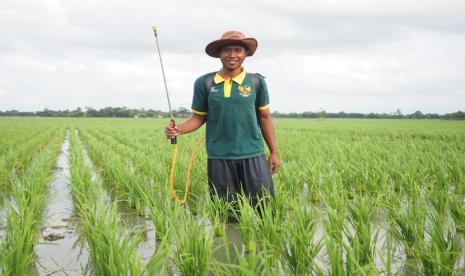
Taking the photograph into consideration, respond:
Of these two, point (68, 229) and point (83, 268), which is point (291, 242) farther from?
point (68, 229)

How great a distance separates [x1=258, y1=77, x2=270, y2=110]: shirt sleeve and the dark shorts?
1.32 ft

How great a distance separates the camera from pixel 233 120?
2.75 meters

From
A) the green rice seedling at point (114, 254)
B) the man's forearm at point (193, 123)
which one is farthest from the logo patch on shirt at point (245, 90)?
the green rice seedling at point (114, 254)

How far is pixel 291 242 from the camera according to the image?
6.68 ft

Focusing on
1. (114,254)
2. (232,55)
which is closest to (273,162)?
(232,55)

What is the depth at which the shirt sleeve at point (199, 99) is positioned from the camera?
2.88 meters

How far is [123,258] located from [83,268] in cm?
68

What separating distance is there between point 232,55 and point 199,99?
0.45 meters

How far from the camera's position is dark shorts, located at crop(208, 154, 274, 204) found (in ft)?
9.37

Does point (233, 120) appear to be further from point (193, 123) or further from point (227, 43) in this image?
point (227, 43)

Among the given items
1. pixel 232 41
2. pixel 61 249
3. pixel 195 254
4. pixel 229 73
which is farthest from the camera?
pixel 229 73

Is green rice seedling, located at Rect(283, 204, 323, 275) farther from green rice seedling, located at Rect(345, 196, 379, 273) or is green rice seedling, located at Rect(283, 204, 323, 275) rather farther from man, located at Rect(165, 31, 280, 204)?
man, located at Rect(165, 31, 280, 204)

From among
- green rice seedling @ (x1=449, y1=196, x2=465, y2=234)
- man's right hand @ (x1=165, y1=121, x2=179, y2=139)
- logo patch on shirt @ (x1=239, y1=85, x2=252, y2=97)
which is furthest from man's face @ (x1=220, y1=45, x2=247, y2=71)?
green rice seedling @ (x1=449, y1=196, x2=465, y2=234)

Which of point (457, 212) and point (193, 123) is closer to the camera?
point (457, 212)
